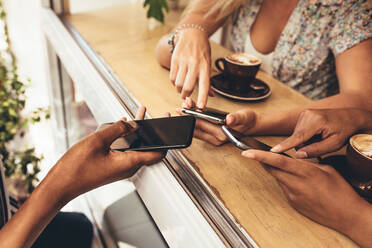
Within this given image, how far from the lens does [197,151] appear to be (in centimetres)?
71

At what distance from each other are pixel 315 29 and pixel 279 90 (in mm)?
285

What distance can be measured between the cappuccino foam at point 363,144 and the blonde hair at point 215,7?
0.77 m

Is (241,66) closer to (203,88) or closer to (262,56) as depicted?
(203,88)

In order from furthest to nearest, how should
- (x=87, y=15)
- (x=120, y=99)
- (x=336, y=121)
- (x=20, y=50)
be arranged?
(x=20, y=50), (x=87, y=15), (x=120, y=99), (x=336, y=121)

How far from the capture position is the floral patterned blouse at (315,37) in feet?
3.20

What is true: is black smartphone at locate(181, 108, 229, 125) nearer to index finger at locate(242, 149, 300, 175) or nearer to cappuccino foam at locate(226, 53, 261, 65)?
index finger at locate(242, 149, 300, 175)

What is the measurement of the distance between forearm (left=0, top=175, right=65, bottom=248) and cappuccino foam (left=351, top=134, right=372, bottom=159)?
1.92 ft

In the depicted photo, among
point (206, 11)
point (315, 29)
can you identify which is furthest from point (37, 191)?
point (315, 29)

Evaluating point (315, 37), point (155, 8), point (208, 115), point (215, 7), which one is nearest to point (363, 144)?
point (208, 115)

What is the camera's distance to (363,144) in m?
0.59

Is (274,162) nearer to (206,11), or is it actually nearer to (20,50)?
(206,11)

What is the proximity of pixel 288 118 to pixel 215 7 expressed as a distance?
0.59 m

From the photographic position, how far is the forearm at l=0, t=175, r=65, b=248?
0.54m

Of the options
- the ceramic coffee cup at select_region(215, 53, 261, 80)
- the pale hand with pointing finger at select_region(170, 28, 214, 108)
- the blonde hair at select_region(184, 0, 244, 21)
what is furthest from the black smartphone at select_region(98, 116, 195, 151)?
the blonde hair at select_region(184, 0, 244, 21)
